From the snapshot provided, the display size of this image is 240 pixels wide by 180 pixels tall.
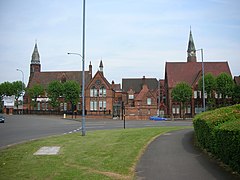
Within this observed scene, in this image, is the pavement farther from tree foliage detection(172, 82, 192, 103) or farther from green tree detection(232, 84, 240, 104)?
green tree detection(232, 84, 240, 104)

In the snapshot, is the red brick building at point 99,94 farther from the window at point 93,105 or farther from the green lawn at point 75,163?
the green lawn at point 75,163

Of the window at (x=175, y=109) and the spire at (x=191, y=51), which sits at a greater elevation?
the spire at (x=191, y=51)

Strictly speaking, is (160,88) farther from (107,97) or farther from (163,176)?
(163,176)

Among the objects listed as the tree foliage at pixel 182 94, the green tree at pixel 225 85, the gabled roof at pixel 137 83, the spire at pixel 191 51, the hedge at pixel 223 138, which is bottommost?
the hedge at pixel 223 138

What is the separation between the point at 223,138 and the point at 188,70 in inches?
3106

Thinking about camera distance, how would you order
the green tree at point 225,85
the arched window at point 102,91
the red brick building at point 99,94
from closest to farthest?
the green tree at point 225,85 → the red brick building at point 99,94 → the arched window at point 102,91

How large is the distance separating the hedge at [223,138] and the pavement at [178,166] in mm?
364

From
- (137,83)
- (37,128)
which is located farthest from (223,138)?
(137,83)

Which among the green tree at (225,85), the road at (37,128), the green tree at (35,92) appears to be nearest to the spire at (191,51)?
the green tree at (225,85)

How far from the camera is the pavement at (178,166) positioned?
28.6ft

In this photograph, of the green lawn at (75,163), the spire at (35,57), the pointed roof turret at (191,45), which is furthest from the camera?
the spire at (35,57)

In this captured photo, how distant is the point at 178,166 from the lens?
10.1 m

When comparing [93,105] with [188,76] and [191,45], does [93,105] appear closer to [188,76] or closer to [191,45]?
[188,76]

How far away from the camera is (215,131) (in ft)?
34.3
